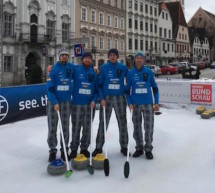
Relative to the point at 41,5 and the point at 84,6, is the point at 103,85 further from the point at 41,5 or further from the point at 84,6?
the point at 84,6

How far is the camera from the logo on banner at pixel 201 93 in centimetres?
941

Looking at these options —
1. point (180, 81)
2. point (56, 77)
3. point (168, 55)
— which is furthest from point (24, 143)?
point (168, 55)

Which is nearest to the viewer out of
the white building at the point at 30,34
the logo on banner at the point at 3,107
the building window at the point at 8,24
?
the logo on banner at the point at 3,107

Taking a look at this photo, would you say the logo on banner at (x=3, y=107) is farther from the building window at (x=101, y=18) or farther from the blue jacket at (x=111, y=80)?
the building window at (x=101, y=18)

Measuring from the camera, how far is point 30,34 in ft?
90.8

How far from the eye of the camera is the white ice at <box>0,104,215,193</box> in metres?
3.61

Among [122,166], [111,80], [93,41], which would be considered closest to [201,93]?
[111,80]

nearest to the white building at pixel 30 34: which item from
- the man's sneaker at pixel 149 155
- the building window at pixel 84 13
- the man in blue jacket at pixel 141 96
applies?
the building window at pixel 84 13

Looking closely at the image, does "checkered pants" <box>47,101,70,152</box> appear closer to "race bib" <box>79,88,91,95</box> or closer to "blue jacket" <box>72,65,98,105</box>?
"blue jacket" <box>72,65,98,105</box>

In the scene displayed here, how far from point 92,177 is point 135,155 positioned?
114 centimetres

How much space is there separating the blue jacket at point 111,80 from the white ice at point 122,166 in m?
1.13

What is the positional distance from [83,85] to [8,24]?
24.3 metres

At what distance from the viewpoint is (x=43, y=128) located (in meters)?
7.22

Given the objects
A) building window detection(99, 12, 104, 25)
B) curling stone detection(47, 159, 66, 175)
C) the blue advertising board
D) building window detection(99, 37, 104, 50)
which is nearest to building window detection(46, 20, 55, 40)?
building window detection(99, 37, 104, 50)
